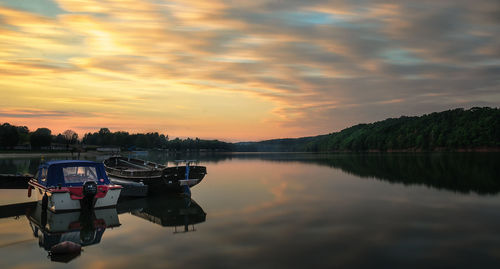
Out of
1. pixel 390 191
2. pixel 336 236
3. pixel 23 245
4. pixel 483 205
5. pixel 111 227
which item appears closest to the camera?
pixel 23 245

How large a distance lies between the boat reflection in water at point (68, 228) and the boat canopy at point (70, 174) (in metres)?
2.01

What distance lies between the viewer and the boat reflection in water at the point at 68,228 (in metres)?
14.7

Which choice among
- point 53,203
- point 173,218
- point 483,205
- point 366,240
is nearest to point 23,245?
point 53,203

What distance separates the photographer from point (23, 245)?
16.1 meters

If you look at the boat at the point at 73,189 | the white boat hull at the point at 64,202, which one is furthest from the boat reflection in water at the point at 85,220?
the boat at the point at 73,189

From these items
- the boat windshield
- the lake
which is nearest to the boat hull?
the lake

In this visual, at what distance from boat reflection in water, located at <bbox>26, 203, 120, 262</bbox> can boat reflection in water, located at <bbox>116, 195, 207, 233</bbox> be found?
2.06 metres

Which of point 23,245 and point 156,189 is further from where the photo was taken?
point 156,189

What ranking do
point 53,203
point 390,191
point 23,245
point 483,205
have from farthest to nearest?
point 390,191, point 483,205, point 53,203, point 23,245

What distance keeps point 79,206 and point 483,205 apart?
28072mm

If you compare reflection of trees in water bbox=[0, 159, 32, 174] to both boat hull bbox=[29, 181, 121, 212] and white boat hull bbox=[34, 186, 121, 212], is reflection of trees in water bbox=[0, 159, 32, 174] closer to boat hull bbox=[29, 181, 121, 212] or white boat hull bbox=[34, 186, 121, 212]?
boat hull bbox=[29, 181, 121, 212]

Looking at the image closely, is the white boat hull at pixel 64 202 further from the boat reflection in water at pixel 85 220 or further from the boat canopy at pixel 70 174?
the boat canopy at pixel 70 174

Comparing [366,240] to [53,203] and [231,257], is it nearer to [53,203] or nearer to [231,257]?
[231,257]

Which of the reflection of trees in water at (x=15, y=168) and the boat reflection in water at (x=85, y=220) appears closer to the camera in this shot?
the boat reflection in water at (x=85, y=220)
